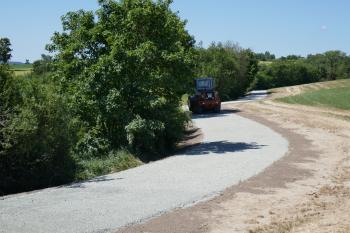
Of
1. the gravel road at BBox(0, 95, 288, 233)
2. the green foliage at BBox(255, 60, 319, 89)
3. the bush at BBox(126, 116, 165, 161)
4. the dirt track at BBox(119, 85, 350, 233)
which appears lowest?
the dirt track at BBox(119, 85, 350, 233)

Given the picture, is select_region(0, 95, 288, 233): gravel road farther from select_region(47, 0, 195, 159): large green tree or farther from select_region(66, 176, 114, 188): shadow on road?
select_region(47, 0, 195, 159): large green tree

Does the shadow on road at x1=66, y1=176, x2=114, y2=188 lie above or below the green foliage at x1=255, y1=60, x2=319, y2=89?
below

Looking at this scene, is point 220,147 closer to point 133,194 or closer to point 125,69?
point 125,69

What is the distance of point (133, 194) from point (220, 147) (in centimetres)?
808

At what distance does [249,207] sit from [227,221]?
1034 mm

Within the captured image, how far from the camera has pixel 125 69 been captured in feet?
57.2

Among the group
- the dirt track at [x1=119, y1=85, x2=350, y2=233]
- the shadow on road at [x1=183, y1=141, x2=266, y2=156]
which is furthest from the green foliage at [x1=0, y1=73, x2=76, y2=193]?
the shadow on road at [x1=183, y1=141, x2=266, y2=156]

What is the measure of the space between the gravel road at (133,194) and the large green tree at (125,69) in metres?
2.39

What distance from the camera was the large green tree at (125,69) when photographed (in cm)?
1706

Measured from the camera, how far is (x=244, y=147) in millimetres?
17406

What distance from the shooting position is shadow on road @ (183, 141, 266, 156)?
16630 mm

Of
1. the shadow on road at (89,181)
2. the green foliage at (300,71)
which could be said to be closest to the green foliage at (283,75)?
the green foliage at (300,71)

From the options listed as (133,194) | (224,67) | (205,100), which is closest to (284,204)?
(133,194)

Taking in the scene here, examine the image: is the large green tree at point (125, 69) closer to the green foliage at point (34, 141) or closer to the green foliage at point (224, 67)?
the green foliage at point (34, 141)
